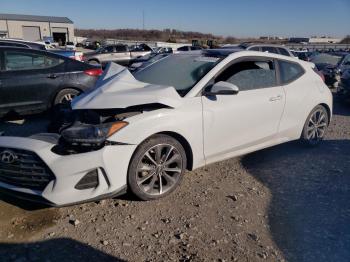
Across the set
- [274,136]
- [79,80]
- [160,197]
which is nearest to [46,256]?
[160,197]

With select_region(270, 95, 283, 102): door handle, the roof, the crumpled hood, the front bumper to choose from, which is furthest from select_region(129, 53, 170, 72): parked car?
the roof

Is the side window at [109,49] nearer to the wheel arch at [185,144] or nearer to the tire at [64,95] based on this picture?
the tire at [64,95]

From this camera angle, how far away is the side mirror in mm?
3903

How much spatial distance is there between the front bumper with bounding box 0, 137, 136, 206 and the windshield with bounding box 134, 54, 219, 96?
1.15 meters

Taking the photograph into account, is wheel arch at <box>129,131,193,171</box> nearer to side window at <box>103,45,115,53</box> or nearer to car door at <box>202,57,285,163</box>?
car door at <box>202,57,285,163</box>

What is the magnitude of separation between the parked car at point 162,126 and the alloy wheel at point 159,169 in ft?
0.04

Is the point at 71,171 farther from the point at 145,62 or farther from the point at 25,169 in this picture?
the point at 145,62

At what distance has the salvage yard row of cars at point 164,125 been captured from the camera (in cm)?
321

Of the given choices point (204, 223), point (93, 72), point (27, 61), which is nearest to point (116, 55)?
point (93, 72)

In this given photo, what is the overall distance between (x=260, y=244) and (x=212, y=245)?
1.36ft

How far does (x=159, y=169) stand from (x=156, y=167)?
0.17 ft

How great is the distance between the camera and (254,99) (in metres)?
4.41

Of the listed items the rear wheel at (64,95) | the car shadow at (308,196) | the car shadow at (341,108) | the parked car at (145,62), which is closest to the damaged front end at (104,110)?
the parked car at (145,62)

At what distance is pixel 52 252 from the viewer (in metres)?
2.90
